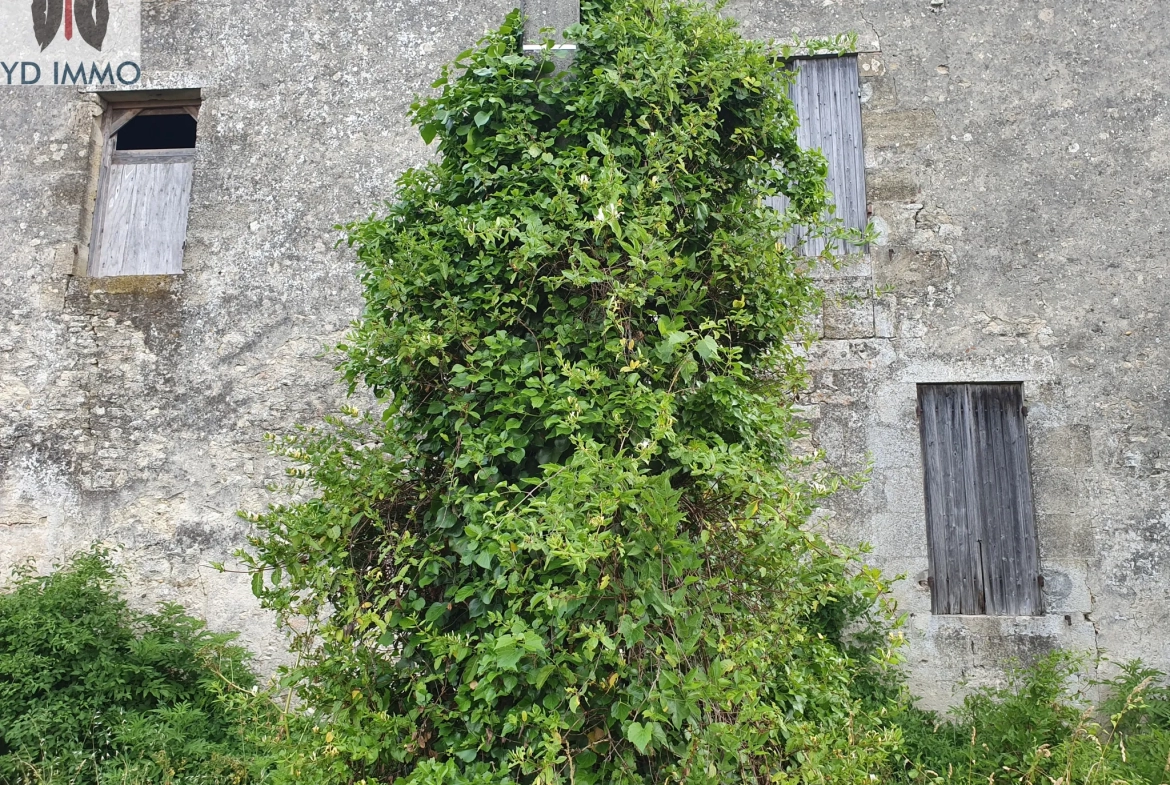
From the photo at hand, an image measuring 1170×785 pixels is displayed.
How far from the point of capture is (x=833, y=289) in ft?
19.2

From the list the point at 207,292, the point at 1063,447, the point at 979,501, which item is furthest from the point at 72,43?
the point at 1063,447

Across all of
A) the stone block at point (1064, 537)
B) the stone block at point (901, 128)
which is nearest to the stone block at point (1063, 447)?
the stone block at point (1064, 537)

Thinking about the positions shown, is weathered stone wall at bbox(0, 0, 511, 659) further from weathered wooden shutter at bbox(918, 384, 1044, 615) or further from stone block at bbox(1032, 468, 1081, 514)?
stone block at bbox(1032, 468, 1081, 514)

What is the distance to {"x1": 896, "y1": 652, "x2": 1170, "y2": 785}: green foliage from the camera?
13.7 feet

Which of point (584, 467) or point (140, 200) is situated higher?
point (140, 200)

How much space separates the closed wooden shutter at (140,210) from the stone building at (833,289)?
5 cm

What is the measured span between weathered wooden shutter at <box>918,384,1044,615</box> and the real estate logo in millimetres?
6636

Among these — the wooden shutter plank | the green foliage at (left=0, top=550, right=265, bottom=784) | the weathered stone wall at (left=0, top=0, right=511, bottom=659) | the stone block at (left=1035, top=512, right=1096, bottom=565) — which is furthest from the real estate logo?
the stone block at (left=1035, top=512, right=1096, bottom=565)

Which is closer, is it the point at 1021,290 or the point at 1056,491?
the point at 1056,491

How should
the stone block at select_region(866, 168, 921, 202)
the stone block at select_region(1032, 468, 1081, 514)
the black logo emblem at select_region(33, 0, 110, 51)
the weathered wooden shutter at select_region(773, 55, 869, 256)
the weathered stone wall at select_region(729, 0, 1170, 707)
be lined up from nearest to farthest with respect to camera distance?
the weathered stone wall at select_region(729, 0, 1170, 707) < the stone block at select_region(1032, 468, 1081, 514) < the stone block at select_region(866, 168, 921, 202) < the weathered wooden shutter at select_region(773, 55, 869, 256) < the black logo emblem at select_region(33, 0, 110, 51)

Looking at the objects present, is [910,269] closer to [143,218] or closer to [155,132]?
[143,218]

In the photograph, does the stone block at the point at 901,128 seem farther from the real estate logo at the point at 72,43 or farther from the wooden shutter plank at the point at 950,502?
the real estate logo at the point at 72,43

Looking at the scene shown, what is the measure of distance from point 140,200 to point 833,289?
5436 millimetres

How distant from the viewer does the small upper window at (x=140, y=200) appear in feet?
21.6
